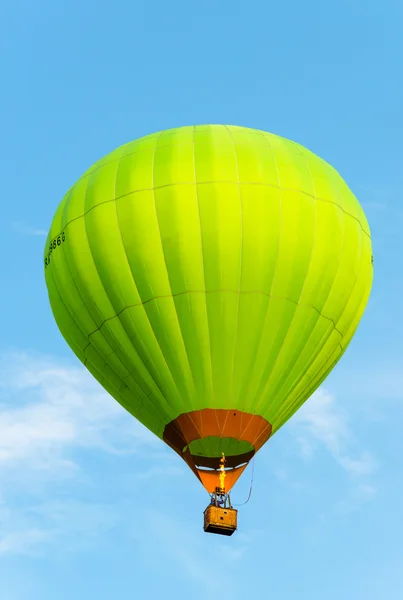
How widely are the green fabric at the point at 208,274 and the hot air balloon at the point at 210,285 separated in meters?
0.02

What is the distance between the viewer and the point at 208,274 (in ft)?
86.8

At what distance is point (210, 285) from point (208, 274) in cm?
20

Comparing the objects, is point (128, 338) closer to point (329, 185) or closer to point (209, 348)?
point (209, 348)

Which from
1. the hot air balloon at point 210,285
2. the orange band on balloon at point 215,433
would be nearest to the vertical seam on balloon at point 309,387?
the hot air balloon at point 210,285

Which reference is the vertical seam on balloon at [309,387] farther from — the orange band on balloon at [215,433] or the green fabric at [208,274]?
the orange band on balloon at [215,433]

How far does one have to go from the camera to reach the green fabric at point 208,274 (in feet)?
86.9

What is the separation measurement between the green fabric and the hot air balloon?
0.02 metres

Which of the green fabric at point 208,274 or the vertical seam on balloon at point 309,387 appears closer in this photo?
the green fabric at point 208,274

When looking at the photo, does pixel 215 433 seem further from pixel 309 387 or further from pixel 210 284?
pixel 210 284

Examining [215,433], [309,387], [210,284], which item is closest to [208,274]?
[210,284]

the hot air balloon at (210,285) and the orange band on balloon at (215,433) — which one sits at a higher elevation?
the hot air balloon at (210,285)

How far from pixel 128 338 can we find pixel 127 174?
3021mm

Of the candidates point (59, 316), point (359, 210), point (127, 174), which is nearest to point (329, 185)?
point (359, 210)

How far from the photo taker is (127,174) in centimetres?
2747
